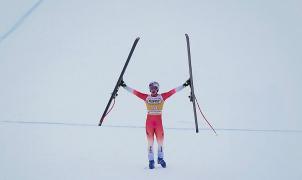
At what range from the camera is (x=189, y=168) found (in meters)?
6.79

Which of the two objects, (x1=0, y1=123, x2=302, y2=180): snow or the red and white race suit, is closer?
(x1=0, y1=123, x2=302, y2=180): snow

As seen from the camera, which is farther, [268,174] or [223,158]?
[223,158]

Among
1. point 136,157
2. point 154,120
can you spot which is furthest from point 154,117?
point 136,157

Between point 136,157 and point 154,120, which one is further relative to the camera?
point 136,157

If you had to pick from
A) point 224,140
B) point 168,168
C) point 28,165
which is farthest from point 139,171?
point 224,140

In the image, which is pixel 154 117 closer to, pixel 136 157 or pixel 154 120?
pixel 154 120

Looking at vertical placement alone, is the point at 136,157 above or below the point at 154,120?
below

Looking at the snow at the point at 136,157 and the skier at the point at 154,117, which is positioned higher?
the skier at the point at 154,117

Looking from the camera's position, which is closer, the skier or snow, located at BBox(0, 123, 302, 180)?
snow, located at BBox(0, 123, 302, 180)

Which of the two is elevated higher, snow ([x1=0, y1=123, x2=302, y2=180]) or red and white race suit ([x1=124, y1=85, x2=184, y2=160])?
red and white race suit ([x1=124, y1=85, x2=184, y2=160])

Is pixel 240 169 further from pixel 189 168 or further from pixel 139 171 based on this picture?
pixel 139 171

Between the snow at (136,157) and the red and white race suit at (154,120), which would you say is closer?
the snow at (136,157)

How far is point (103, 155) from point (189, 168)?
200 cm

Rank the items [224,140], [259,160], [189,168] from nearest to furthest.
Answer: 1. [189,168]
2. [259,160]
3. [224,140]
